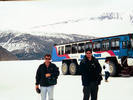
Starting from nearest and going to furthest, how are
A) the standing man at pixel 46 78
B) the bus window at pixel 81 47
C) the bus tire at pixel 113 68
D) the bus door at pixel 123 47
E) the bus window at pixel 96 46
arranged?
the standing man at pixel 46 78 < the bus door at pixel 123 47 < the bus tire at pixel 113 68 < the bus window at pixel 96 46 < the bus window at pixel 81 47

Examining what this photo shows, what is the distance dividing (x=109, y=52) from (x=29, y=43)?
292 ft

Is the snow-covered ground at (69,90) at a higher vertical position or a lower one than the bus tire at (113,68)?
lower

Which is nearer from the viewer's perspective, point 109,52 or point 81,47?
point 109,52

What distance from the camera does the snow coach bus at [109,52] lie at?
13.7 metres

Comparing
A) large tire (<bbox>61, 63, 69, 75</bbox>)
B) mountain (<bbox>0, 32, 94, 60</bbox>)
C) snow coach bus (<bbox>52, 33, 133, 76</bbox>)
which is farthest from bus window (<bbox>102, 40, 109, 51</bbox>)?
mountain (<bbox>0, 32, 94, 60</bbox>)

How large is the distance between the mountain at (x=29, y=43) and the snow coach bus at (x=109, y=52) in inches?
2693

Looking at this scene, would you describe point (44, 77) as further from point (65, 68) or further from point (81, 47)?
point (65, 68)

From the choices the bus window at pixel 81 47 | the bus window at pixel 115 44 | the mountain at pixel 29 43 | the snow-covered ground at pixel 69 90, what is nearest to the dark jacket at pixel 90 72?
the snow-covered ground at pixel 69 90

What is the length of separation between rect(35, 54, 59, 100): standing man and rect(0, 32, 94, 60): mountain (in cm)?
8006

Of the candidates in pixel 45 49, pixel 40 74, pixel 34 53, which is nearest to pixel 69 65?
pixel 40 74

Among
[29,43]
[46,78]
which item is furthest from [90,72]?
[29,43]

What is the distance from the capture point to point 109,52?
1455cm

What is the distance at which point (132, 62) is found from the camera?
13.3 meters

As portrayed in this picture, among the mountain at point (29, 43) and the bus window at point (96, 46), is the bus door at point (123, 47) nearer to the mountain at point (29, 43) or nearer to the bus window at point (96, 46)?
the bus window at point (96, 46)
